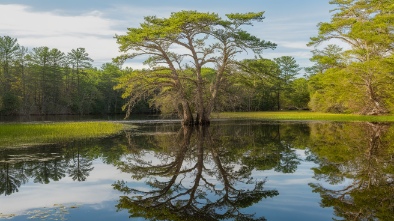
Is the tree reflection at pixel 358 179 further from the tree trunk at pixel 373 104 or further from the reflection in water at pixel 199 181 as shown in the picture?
the tree trunk at pixel 373 104

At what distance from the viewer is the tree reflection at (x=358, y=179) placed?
24.5 ft

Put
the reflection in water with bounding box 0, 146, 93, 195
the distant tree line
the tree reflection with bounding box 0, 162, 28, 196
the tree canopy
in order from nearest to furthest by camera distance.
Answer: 1. the tree reflection with bounding box 0, 162, 28, 196
2. the reflection in water with bounding box 0, 146, 93, 195
3. the tree canopy
4. the distant tree line

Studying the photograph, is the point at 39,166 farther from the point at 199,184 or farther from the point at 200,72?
the point at 200,72

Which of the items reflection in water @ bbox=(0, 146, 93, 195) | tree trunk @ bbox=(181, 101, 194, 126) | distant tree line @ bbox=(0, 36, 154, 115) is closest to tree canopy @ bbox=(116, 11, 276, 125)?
tree trunk @ bbox=(181, 101, 194, 126)

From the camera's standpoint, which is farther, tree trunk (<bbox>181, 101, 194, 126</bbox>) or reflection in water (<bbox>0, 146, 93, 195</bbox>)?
tree trunk (<bbox>181, 101, 194, 126</bbox>)

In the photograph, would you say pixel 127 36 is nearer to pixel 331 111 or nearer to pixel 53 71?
pixel 331 111

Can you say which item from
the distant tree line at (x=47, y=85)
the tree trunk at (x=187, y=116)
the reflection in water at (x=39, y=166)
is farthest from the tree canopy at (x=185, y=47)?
the distant tree line at (x=47, y=85)

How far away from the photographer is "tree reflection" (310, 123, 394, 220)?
24.5 feet

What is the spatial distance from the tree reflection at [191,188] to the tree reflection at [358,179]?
1604 millimetres

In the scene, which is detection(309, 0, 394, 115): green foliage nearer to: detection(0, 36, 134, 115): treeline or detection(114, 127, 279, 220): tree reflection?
detection(114, 127, 279, 220): tree reflection

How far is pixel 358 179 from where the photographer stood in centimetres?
1011

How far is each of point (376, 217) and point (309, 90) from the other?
8733 cm

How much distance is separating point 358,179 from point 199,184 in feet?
14.3

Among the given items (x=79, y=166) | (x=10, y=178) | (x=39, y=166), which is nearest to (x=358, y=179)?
(x=79, y=166)
